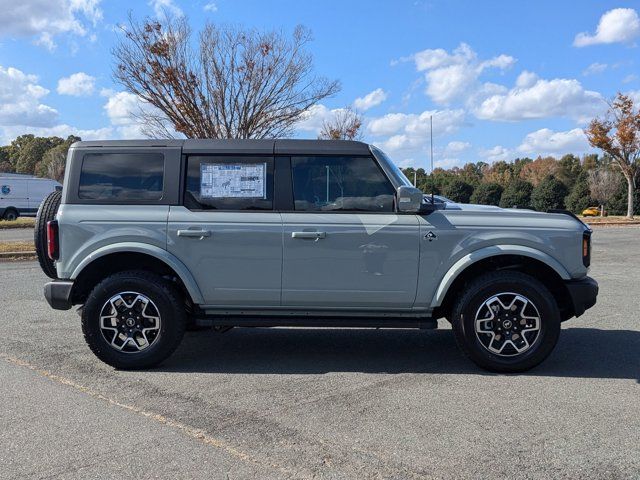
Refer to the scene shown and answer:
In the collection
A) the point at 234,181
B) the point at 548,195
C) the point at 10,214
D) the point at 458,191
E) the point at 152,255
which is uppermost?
the point at 458,191

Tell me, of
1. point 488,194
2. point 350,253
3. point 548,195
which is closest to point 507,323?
point 350,253

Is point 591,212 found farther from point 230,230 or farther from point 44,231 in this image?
point 44,231

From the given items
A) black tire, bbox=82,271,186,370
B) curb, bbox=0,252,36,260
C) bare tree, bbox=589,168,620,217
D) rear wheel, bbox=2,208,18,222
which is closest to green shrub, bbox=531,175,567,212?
bare tree, bbox=589,168,620,217

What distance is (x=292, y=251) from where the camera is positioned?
5.21 metres

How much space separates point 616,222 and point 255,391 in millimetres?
28679

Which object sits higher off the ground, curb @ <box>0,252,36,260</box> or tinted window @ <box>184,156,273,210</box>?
tinted window @ <box>184,156,273,210</box>

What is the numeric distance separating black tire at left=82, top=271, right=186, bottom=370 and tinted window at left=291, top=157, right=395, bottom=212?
1.42m

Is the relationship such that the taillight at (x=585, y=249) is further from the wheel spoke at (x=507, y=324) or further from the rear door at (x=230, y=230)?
the rear door at (x=230, y=230)

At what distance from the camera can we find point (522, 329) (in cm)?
517

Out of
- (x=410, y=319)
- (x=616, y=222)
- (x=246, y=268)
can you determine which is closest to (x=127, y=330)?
(x=246, y=268)

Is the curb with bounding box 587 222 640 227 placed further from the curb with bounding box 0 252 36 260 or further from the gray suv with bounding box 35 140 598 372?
the gray suv with bounding box 35 140 598 372

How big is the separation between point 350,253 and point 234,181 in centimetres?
122

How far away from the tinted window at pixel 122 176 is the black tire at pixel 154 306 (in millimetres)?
766

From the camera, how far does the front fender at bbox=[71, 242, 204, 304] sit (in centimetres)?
525
